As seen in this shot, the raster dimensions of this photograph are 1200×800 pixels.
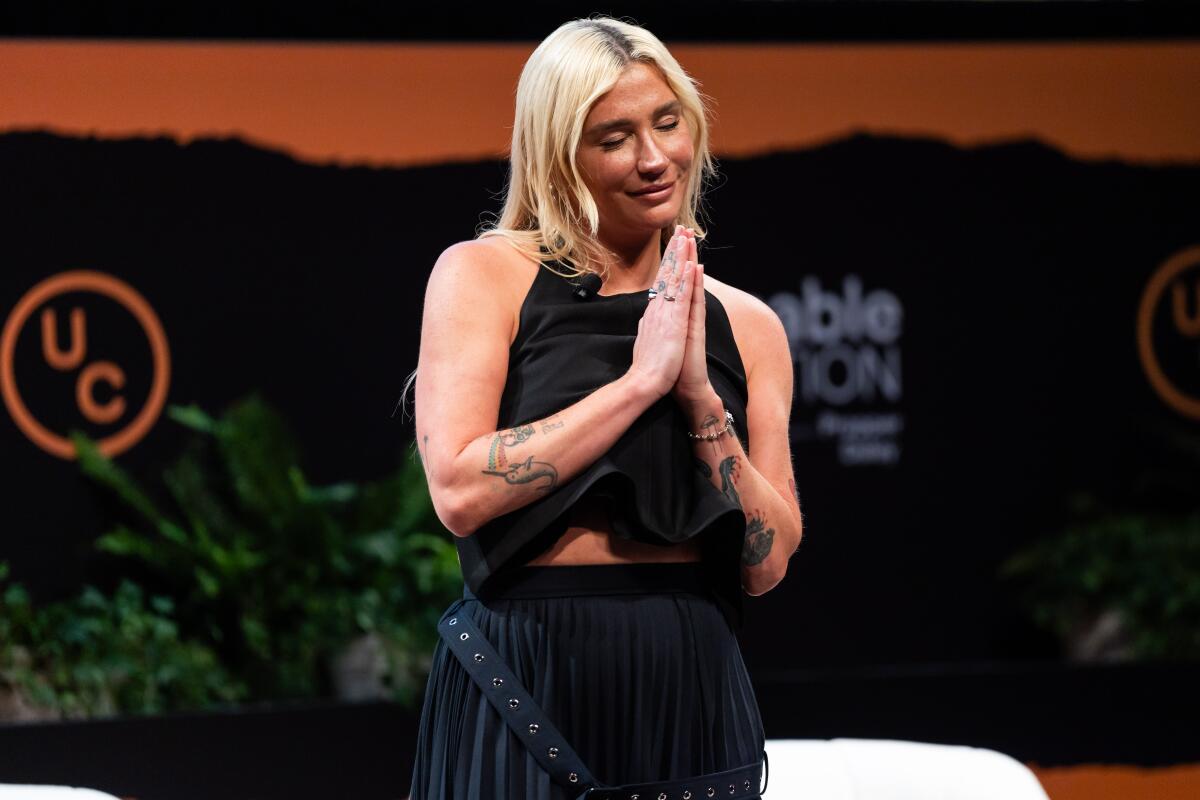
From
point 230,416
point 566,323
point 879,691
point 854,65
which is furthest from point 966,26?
point 566,323

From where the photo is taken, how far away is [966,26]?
6598 millimetres

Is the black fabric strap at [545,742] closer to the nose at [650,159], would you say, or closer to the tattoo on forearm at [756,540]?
the tattoo on forearm at [756,540]

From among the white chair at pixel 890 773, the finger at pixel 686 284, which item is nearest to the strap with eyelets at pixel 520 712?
the finger at pixel 686 284

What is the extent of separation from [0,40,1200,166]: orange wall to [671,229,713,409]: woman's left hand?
388 cm

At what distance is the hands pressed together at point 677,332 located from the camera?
6.39 feet

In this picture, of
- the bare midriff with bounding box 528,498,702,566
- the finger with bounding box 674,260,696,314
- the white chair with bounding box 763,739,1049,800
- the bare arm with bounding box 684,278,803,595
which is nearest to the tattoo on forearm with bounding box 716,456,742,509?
the bare arm with bounding box 684,278,803,595

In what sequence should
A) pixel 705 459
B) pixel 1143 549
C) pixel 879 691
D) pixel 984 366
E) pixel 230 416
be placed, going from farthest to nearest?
1. pixel 984 366
2. pixel 1143 549
3. pixel 230 416
4. pixel 879 691
5. pixel 705 459

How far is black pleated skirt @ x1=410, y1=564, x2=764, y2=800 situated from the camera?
1973mm

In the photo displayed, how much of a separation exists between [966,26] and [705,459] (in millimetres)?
5108

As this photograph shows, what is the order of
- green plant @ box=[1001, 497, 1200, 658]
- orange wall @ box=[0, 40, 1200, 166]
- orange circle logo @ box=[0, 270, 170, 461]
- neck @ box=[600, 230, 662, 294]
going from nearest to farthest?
1. neck @ box=[600, 230, 662, 294]
2. orange circle logo @ box=[0, 270, 170, 461]
3. orange wall @ box=[0, 40, 1200, 166]
4. green plant @ box=[1001, 497, 1200, 658]

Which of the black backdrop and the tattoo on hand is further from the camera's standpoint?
the black backdrop

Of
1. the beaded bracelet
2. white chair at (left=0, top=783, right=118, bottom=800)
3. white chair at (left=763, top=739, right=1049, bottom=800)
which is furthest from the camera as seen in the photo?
white chair at (left=763, top=739, right=1049, bottom=800)

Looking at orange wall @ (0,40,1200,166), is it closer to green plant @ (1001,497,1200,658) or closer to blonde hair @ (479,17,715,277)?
green plant @ (1001,497,1200,658)

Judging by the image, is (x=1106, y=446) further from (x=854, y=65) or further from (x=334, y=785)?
(x=334, y=785)
